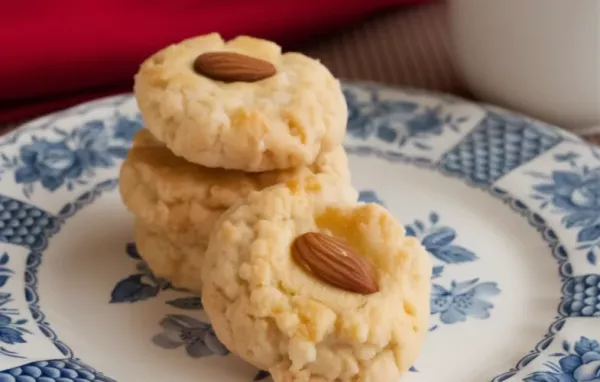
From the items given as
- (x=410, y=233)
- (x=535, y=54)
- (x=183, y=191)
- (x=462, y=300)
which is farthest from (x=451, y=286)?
(x=535, y=54)

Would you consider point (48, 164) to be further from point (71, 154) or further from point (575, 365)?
point (575, 365)

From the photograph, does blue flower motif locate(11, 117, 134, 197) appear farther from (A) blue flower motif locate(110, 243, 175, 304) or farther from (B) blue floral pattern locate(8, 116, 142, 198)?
(A) blue flower motif locate(110, 243, 175, 304)

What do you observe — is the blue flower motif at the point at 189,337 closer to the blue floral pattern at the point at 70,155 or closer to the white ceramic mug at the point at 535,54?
the blue floral pattern at the point at 70,155

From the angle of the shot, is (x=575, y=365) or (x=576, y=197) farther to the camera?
(x=576, y=197)

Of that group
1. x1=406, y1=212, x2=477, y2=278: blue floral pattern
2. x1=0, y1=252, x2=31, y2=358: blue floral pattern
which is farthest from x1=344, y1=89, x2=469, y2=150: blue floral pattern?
x1=0, y1=252, x2=31, y2=358: blue floral pattern

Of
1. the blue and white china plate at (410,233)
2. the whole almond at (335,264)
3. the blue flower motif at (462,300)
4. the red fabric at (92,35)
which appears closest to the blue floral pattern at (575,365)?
the blue and white china plate at (410,233)

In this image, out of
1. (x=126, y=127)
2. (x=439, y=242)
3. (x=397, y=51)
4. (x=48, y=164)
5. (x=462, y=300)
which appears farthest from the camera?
(x=397, y=51)

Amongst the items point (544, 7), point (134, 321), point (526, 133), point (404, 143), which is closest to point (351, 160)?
point (404, 143)
